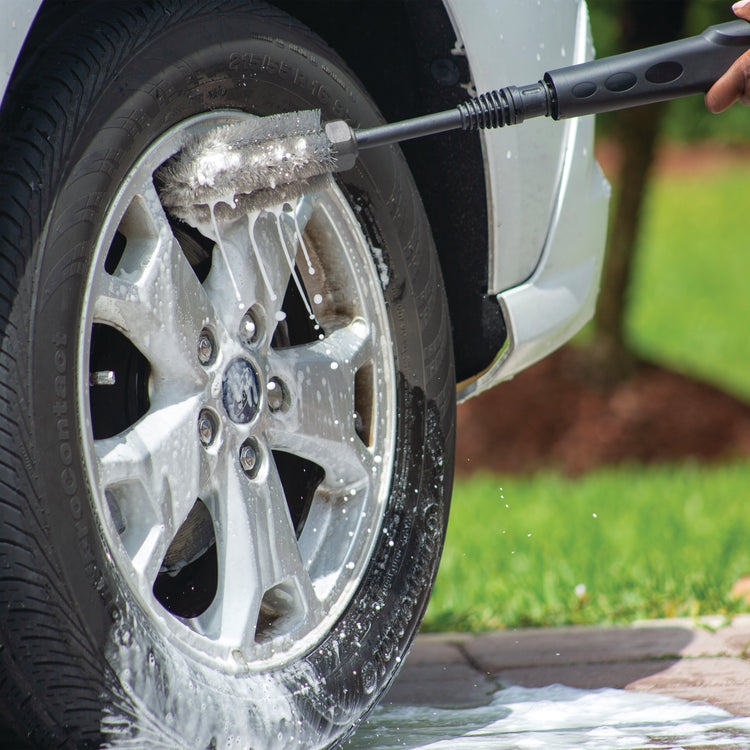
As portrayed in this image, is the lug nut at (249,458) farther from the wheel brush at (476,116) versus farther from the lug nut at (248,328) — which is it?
the wheel brush at (476,116)

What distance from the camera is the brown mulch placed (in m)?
7.66

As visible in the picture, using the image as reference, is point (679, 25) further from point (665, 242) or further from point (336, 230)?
point (665, 242)

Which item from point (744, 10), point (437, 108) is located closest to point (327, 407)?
point (437, 108)

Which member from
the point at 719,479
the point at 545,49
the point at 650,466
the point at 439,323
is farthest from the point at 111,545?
the point at 650,466

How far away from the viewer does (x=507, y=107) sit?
180 cm

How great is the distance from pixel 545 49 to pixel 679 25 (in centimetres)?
580

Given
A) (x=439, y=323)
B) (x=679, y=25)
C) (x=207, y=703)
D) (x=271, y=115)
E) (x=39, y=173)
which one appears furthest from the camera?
(x=679, y=25)

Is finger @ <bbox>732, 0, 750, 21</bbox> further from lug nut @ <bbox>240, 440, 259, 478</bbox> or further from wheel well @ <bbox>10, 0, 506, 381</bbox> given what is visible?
lug nut @ <bbox>240, 440, 259, 478</bbox>

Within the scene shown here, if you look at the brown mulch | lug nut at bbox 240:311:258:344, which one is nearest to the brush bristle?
lug nut at bbox 240:311:258:344

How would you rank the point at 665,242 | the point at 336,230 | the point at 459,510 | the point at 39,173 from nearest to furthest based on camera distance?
the point at 39,173
the point at 336,230
the point at 459,510
the point at 665,242

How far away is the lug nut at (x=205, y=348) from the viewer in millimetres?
1687

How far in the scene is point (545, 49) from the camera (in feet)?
7.34

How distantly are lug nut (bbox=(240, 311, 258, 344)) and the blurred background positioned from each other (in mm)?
1521

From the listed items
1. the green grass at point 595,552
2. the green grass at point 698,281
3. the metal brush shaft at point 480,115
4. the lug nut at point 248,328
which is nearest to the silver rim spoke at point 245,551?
the lug nut at point 248,328
